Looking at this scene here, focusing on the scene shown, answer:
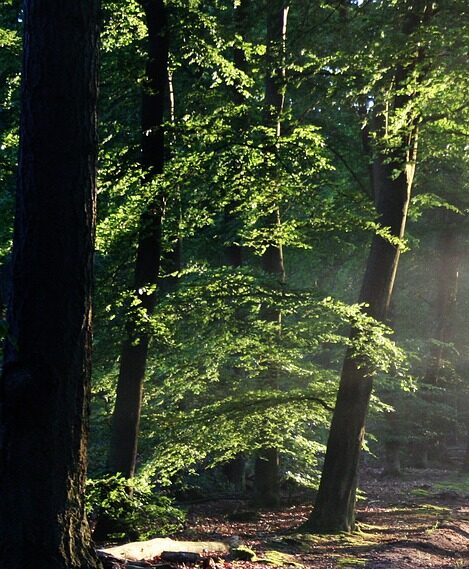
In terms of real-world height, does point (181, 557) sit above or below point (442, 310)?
below

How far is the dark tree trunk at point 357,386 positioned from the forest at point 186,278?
0.13ft

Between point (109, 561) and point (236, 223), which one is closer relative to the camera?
point (109, 561)

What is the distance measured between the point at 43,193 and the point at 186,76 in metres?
10.8

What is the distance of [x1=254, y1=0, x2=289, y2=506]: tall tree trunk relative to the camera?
1142cm

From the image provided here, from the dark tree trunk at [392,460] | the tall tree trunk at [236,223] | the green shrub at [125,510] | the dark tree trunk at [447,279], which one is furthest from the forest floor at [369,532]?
the dark tree trunk at [447,279]

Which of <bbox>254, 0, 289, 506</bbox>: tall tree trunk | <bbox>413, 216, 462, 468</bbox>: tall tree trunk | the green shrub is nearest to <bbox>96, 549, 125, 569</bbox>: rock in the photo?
the green shrub

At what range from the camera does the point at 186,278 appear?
9.90 metres

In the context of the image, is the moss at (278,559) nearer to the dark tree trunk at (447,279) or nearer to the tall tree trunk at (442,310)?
the tall tree trunk at (442,310)

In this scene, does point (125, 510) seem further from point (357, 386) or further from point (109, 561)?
point (357, 386)

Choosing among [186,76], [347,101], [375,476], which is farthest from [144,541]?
[375,476]

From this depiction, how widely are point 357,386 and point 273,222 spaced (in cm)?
326

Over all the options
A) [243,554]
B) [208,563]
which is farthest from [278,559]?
[208,563]

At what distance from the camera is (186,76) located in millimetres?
15250

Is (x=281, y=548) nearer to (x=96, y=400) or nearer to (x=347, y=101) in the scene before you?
(x=96, y=400)
